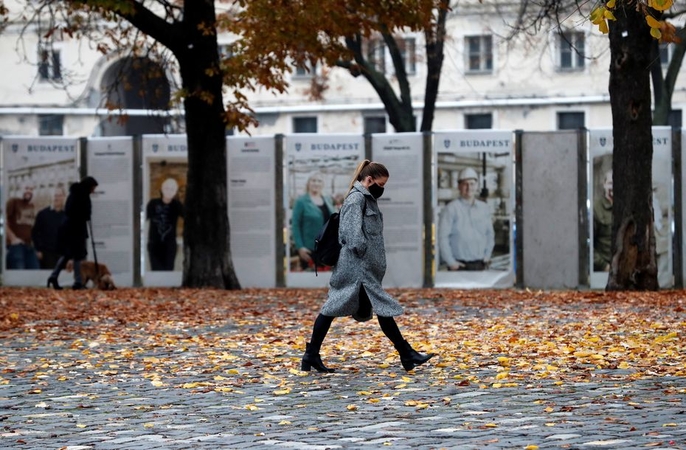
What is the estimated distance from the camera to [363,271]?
1161cm

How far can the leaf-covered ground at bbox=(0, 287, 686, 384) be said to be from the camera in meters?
11.7

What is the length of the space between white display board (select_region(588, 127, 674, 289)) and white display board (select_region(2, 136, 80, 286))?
28.3 ft

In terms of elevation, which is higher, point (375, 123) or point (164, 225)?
point (375, 123)

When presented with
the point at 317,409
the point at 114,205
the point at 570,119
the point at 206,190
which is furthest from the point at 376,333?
the point at 570,119

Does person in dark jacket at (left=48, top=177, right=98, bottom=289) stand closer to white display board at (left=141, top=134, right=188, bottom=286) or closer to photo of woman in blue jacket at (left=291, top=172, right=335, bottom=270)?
white display board at (left=141, top=134, right=188, bottom=286)

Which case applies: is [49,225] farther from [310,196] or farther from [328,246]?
[328,246]

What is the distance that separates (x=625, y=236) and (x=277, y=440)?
13180 millimetres

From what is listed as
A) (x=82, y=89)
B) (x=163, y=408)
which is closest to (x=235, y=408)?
(x=163, y=408)

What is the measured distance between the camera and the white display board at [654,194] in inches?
899

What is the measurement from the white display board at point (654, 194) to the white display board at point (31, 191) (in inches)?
340

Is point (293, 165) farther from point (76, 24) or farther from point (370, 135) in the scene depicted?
point (76, 24)

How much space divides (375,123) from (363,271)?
4623cm

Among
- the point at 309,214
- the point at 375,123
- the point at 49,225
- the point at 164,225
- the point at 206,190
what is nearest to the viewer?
the point at 206,190

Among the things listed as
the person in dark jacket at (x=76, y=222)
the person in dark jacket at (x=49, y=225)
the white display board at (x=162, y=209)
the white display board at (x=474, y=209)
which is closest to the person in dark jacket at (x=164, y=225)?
the white display board at (x=162, y=209)
